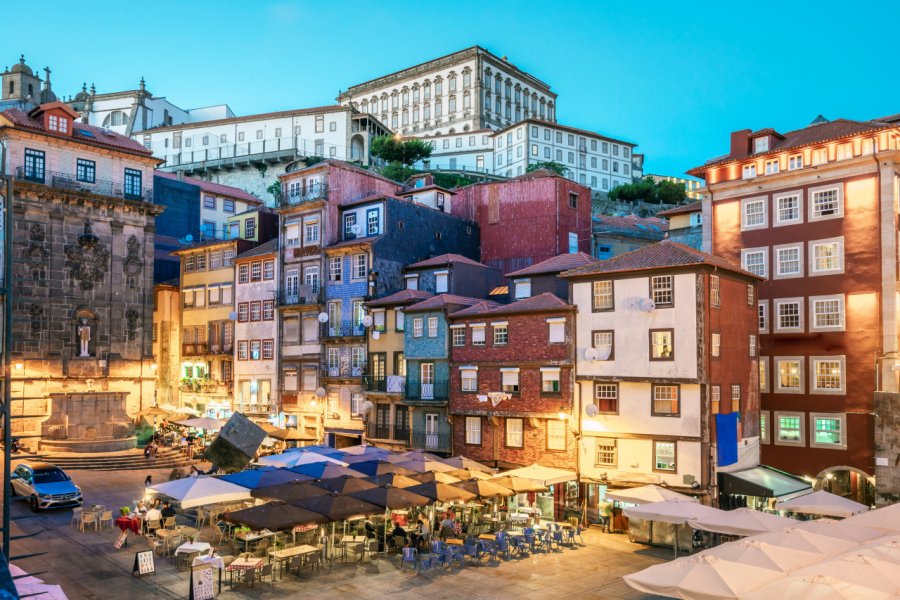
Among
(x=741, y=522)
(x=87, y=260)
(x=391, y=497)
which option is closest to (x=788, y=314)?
(x=741, y=522)

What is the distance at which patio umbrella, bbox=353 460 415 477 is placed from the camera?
1222 inches

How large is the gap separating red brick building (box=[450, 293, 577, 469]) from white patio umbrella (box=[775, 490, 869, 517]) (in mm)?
10142

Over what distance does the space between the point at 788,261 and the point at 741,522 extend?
20923 millimetres

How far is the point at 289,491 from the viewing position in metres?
26.1

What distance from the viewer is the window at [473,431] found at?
39.5 metres

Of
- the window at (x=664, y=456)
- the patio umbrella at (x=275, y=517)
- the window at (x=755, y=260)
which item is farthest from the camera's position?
the window at (x=755, y=260)

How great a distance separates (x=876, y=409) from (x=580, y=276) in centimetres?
1574

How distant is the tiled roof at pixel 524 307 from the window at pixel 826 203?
575 inches

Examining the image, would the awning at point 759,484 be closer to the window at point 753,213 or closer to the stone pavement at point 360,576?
the stone pavement at point 360,576

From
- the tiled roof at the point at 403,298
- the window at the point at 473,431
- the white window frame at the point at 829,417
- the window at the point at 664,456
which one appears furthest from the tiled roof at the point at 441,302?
the white window frame at the point at 829,417

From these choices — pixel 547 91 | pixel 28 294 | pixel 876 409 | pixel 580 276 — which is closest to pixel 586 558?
pixel 580 276

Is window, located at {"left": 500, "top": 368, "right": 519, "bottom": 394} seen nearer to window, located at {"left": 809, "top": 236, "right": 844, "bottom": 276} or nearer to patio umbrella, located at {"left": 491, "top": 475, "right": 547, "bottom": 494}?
patio umbrella, located at {"left": 491, "top": 475, "right": 547, "bottom": 494}

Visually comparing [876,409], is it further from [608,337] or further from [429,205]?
[429,205]

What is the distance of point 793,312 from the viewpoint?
3984 cm
